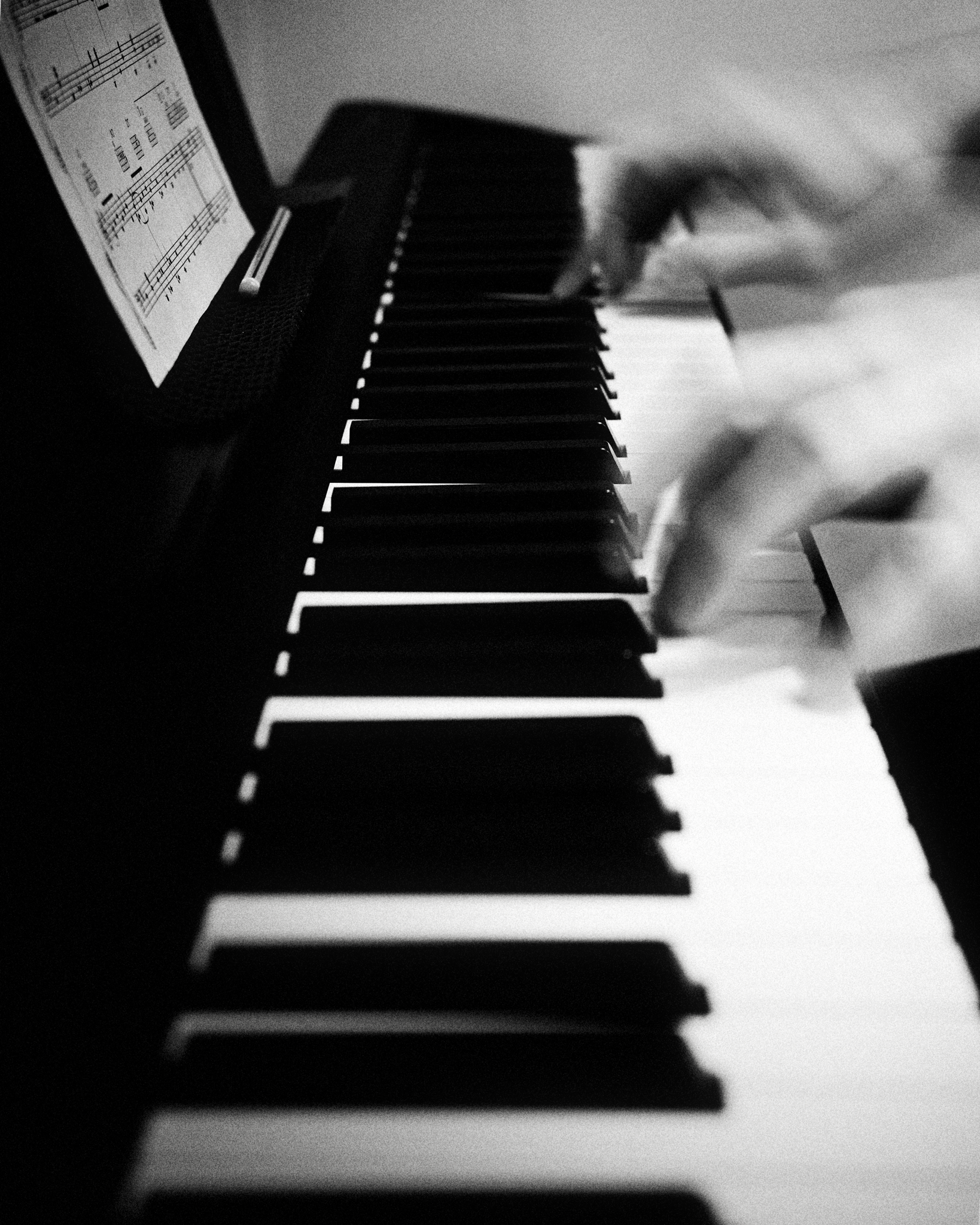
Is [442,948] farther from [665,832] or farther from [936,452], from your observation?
[936,452]

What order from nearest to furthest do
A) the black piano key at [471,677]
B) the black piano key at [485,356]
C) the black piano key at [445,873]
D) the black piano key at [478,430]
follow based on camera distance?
the black piano key at [445,873], the black piano key at [471,677], the black piano key at [478,430], the black piano key at [485,356]

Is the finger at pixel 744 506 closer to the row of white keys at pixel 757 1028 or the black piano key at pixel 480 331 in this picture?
the row of white keys at pixel 757 1028

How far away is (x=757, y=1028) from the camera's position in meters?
0.46

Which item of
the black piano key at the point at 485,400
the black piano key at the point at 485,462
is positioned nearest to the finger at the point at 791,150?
the black piano key at the point at 485,400

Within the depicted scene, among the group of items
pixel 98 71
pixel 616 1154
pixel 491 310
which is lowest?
pixel 616 1154

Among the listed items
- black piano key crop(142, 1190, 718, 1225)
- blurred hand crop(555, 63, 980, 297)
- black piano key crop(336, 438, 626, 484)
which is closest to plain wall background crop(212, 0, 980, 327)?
blurred hand crop(555, 63, 980, 297)

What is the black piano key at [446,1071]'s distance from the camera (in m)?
0.43

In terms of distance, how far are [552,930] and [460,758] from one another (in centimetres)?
13

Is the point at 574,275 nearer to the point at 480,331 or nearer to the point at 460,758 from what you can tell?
the point at 480,331

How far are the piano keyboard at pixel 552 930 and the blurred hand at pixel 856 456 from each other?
6cm

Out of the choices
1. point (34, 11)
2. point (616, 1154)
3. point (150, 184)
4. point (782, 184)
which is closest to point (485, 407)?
point (150, 184)

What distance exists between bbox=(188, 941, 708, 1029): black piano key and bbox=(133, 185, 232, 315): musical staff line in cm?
52

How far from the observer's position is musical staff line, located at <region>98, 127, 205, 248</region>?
681 mm

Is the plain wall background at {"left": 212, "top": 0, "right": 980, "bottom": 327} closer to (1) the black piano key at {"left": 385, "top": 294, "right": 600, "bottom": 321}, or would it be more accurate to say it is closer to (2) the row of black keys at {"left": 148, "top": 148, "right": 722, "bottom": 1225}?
(1) the black piano key at {"left": 385, "top": 294, "right": 600, "bottom": 321}
